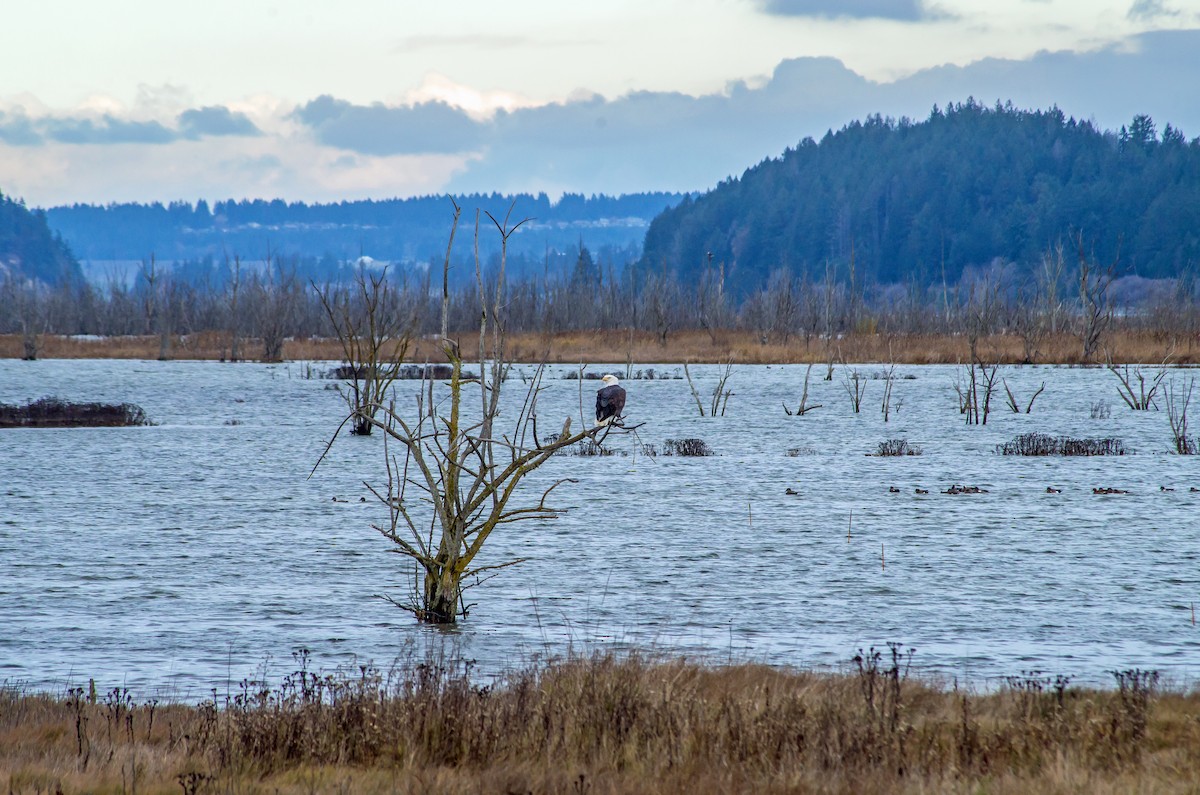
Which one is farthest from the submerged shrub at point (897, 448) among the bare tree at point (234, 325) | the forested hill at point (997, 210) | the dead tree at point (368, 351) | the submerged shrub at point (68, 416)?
the forested hill at point (997, 210)

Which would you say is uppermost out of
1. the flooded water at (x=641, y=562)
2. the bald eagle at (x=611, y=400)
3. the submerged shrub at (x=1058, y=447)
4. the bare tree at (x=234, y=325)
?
the bare tree at (x=234, y=325)

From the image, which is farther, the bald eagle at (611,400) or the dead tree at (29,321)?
the dead tree at (29,321)

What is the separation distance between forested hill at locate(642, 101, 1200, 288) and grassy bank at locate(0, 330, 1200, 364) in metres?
73.2

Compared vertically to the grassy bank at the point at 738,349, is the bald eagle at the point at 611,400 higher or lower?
lower

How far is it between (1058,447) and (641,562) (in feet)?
55.0

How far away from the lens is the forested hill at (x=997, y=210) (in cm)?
15575

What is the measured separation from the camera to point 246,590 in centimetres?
1312

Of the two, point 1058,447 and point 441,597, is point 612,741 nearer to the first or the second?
point 441,597

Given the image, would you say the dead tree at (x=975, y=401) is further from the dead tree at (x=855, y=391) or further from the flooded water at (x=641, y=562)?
the dead tree at (x=855, y=391)

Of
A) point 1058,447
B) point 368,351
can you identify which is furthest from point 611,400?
point 1058,447

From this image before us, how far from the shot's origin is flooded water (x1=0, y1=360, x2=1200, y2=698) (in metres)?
10.5

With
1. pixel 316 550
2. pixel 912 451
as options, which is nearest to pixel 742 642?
pixel 316 550

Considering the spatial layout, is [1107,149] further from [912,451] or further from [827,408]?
[912,451]

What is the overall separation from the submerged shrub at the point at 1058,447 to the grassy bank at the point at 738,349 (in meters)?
27.3
